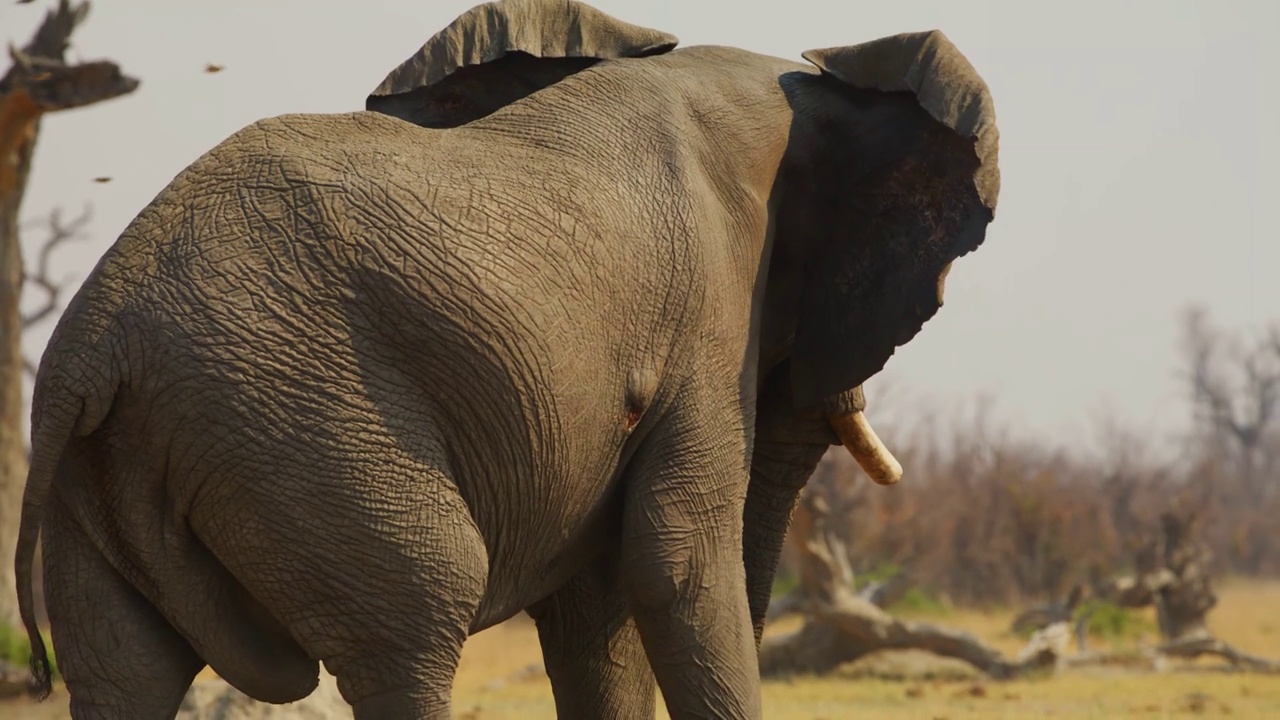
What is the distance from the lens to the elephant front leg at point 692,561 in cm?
439

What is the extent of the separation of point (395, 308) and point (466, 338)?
17 cm

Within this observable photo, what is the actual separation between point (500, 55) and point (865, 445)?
1.71 m

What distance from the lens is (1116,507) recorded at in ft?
105

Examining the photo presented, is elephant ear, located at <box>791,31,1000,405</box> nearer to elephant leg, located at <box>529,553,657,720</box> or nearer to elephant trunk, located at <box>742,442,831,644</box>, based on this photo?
elephant trunk, located at <box>742,442,831,644</box>

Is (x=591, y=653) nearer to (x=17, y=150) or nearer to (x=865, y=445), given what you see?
(x=865, y=445)

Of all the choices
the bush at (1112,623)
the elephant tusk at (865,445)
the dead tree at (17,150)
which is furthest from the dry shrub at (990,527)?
the elephant tusk at (865,445)

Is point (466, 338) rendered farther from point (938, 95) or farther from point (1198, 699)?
point (1198, 699)

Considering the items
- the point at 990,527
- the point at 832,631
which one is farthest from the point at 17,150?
the point at 990,527

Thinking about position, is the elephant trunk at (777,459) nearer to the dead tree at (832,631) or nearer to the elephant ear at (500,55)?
the elephant ear at (500,55)

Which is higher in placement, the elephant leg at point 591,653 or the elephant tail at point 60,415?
the elephant tail at point 60,415

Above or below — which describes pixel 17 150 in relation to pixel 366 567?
below

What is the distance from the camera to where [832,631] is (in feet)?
43.4

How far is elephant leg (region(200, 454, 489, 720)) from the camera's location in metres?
3.61

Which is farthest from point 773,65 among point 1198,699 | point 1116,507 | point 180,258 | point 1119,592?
point 1116,507
